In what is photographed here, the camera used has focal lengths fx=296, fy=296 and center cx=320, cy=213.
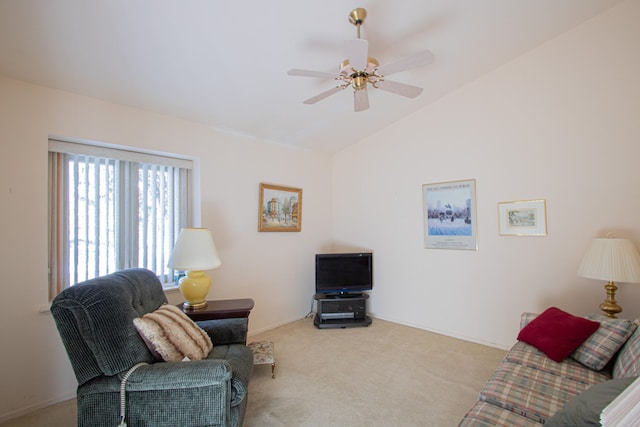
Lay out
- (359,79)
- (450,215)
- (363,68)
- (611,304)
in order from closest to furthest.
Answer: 1. (363,68)
2. (359,79)
3. (611,304)
4. (450,215)

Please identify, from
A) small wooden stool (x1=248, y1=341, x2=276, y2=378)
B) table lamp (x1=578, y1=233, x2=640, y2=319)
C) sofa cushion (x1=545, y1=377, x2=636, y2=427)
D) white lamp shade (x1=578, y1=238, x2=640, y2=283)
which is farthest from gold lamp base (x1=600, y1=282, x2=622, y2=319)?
small wooden stool (x1=248, y1=341, x2=276, y2=378)

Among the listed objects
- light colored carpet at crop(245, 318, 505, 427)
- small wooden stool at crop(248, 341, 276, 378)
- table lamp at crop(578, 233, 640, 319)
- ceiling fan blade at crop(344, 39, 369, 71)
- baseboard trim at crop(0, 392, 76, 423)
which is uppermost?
ceiling fan blade at crop(344, 39, 369, 71)

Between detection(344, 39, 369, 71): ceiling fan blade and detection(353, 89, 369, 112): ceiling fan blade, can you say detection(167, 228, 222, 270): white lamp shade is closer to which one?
detection(353, 89, 369, 112): ceiling fan blade

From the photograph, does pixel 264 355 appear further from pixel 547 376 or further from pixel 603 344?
pixel 603 344

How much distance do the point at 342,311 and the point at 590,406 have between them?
2.93 m

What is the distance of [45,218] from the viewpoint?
2.23m

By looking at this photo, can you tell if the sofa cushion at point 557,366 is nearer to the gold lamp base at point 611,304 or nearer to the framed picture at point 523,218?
the gold lamp base at point 611,304

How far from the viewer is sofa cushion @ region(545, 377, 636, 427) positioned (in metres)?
0.99

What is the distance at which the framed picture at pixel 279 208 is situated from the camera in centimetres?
368

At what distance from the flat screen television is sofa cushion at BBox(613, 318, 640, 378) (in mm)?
2470

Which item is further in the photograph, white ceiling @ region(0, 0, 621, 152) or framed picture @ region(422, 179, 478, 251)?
framed picture @ region(422, 179, 478, 251)

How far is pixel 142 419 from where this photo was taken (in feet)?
4.79

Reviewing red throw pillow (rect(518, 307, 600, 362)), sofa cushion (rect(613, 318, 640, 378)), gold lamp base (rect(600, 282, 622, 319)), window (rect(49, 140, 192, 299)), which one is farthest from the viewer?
window (rect(49, 140, 192, 299))

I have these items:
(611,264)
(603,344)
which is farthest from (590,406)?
(611,264)
